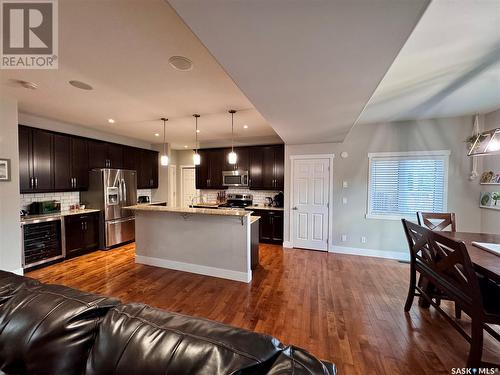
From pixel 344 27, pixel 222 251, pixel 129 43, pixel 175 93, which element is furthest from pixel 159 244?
pixel 344 27

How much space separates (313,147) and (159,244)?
11.8 feet

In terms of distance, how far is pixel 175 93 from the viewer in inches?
109

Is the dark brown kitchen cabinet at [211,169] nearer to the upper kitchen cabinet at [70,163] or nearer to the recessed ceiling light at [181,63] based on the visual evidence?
the upper kitchen cabinet at [70,163]

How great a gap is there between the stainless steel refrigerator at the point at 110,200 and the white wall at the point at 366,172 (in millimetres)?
3709

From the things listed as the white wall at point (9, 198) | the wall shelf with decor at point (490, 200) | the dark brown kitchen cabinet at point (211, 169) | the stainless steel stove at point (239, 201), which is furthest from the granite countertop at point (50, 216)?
the wall shelf with decor at point (490, 200)

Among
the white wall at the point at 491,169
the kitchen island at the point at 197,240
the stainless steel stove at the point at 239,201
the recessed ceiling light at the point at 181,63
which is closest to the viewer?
the recessed ceiling light at the point at 181,63

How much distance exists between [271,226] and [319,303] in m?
2.53

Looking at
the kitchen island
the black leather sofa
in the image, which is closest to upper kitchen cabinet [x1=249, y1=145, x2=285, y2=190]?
the kitchen island

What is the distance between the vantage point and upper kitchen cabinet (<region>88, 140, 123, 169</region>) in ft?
15.0

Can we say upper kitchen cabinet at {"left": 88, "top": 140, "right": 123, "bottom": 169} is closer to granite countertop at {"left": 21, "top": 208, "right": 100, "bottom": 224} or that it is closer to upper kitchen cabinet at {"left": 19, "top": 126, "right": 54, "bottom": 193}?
upper kitchen cabinet at {"left": 19, "top": 126, "right": 54, "bottom": 193}

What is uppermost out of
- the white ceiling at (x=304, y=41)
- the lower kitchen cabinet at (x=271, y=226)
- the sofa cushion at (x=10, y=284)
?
the white ceiling at (x=304, y=41)

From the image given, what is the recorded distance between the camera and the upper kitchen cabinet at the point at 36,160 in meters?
3.51

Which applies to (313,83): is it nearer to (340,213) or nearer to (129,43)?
(129,43)

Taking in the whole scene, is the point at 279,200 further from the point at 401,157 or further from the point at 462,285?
the point at 462,285
